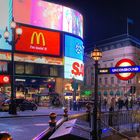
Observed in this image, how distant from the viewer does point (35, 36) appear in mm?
61500

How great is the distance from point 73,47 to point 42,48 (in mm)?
6538

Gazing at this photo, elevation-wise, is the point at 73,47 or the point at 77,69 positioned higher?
the point at 73,47

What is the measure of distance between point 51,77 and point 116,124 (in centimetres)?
4798

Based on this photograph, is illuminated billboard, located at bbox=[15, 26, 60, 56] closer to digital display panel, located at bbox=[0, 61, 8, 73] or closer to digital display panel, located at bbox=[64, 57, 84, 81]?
digital display panel, located at bbox=[64, 57, 84, 81]

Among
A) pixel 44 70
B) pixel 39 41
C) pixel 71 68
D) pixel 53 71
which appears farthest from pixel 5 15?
pixel 71 68

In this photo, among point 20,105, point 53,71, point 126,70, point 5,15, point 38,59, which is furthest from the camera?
point 53,71

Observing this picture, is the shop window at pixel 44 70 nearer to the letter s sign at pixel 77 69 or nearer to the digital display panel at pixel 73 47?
the digital display panel at pixel 73 47

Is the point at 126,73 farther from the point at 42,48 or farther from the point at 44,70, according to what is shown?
the point at 44,70

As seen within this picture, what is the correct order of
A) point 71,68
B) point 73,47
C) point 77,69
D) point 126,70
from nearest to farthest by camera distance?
1. point 126,70
2. point 71,68
3. point 73,47
4. point 77,69

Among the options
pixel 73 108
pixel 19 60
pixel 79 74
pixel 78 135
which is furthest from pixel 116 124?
pixel 79 74

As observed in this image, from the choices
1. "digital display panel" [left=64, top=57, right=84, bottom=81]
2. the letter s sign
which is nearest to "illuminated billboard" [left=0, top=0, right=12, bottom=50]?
"digital display panel" [left=64, top=57, right=84, bottom=81]

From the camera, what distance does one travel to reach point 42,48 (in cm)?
6266

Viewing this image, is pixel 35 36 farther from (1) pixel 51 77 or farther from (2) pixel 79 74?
(2) pixel 79 74

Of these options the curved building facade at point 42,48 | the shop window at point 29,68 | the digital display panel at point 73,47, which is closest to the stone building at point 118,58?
the digital display panel at point 73,47
